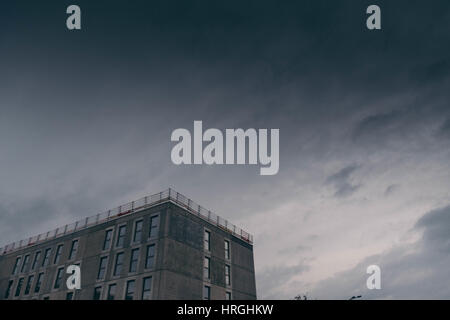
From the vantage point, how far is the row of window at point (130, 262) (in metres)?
32.2

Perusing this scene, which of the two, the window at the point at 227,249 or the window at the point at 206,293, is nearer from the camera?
the window at the point at 206,293

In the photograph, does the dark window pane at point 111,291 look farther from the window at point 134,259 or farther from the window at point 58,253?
the window at point 58,253

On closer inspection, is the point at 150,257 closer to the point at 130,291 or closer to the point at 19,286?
the point at 130,291

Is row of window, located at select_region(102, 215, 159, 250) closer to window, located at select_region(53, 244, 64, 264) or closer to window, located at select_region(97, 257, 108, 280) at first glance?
window, located at select_region(97, 257, 108, 280)

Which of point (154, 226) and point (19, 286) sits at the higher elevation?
point (154, 226)

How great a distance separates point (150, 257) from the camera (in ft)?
106

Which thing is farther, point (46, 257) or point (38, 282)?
point (46, 257)

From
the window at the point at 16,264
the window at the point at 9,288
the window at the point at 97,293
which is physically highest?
the window at the point at 16,264

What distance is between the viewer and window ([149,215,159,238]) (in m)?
33.5

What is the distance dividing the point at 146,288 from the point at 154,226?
19.7 feet

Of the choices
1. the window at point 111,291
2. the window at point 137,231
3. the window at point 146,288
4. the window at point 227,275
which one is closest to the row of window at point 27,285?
the window at point 111,291

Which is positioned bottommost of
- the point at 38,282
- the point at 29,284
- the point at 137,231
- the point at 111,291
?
the point at 111,291

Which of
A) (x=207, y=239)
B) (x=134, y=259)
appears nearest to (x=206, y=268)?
(x=207, y=239)
